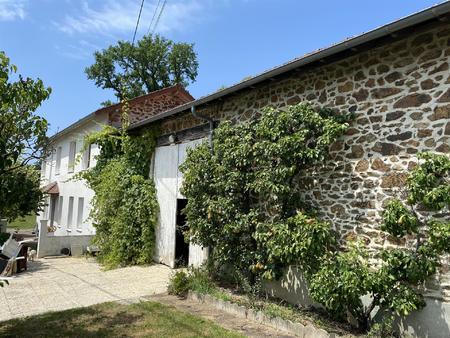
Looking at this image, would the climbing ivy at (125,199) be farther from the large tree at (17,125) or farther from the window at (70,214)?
the large tree at (17,125)

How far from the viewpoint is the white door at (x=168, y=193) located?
10570 mm

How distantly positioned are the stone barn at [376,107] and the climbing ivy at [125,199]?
5.16 m

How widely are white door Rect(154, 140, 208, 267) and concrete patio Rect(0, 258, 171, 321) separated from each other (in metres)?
0.52

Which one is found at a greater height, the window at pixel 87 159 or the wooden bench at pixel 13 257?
the window at pixel 87 159

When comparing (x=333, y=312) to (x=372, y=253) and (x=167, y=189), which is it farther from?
(x=167, y=189)

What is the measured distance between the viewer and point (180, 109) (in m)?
9.66

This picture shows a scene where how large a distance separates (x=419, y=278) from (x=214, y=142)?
4775 millimetres

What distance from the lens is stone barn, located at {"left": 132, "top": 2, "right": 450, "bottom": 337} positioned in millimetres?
5039

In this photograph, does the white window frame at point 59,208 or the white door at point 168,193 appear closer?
the white door at point 168,193

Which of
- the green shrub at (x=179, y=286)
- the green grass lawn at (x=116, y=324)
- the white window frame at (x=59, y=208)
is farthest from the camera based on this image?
the white window frame at (x=59, y=208)

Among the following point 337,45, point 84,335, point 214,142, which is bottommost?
point 84,335

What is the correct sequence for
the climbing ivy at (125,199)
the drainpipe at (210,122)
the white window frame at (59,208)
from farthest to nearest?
1. the white window frame at (59,208)
2. the climbing ivy at (125,199)
3. the drainpipe at (210,122)

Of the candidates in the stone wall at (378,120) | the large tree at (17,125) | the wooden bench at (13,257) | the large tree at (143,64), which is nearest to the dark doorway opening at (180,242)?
the wooden bench at (13,257)

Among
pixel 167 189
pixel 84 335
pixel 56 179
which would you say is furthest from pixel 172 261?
pixel 56 179
